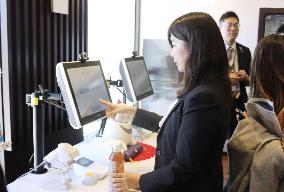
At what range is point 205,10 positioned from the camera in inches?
158

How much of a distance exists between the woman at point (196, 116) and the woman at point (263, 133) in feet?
0.30

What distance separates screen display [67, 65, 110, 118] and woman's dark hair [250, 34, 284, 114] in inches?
31.6

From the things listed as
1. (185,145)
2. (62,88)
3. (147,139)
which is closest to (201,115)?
(185,145)

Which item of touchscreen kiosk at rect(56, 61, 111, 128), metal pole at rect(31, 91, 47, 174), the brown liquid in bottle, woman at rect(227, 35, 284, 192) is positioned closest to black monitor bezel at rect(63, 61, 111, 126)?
touchscreen kiosk at rect(56, 61, 111, 128)

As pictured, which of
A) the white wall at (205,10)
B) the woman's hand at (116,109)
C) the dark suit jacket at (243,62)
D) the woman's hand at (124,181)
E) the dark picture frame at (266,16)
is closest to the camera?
the woman's hand at (124,181)

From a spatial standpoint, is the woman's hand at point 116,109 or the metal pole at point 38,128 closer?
the metal pole at point 38,128

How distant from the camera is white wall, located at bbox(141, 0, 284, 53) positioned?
3.88 metres

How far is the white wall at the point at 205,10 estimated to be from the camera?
12.7 ft

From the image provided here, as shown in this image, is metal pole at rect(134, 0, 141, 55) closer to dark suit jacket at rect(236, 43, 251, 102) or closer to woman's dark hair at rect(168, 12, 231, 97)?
dark suit jacket at rect(236, 43, 251, 102)

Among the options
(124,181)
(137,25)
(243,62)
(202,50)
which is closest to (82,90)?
(124,181)

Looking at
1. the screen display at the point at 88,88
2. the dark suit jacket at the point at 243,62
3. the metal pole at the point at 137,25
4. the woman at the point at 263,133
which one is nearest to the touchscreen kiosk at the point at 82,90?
the screen display at the point at 88,88

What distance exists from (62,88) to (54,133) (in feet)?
2.89

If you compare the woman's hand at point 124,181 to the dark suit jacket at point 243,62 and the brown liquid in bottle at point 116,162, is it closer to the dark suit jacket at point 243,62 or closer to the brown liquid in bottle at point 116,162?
the brown liquid in bottle at point 116,162

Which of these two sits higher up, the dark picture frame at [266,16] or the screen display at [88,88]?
the dark picture frame at [266,16]
